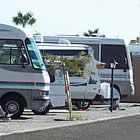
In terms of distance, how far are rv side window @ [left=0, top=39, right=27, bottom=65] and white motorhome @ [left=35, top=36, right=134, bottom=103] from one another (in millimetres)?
7305

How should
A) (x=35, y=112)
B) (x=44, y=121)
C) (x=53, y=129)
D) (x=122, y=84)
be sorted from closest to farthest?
(x=53, y=129)
(x=44, y=121)
(x=35, y=112)
(x=122, y=84)

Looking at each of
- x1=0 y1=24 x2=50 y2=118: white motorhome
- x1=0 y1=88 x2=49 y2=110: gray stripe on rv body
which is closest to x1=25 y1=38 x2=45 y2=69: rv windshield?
x1=0 y1=24 x2=50 y2=118: white motorhome

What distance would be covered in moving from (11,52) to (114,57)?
9.45m

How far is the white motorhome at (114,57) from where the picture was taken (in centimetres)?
2598

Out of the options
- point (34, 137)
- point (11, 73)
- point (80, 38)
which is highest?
point (80, 38)

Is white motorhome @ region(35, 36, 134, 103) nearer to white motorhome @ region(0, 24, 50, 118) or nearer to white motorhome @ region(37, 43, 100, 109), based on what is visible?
white motorhome @ region(37, 43, 100, 109)

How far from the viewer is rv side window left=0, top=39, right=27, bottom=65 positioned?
711 inches

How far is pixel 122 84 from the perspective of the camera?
1026 inches

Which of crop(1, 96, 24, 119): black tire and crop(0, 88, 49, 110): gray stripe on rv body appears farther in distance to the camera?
crop(0, 88, 49, 110): gray stripe on rv body

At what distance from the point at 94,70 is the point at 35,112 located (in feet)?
13.2

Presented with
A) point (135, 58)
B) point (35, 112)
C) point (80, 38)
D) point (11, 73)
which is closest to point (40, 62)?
point (11, 73)

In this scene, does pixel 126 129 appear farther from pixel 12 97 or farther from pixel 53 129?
pixel 12 97

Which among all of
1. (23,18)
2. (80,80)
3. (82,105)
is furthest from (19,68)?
(23,18)

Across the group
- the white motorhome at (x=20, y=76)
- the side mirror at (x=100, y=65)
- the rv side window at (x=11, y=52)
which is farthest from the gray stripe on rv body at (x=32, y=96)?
the side mirror at (x=100, y=65)
